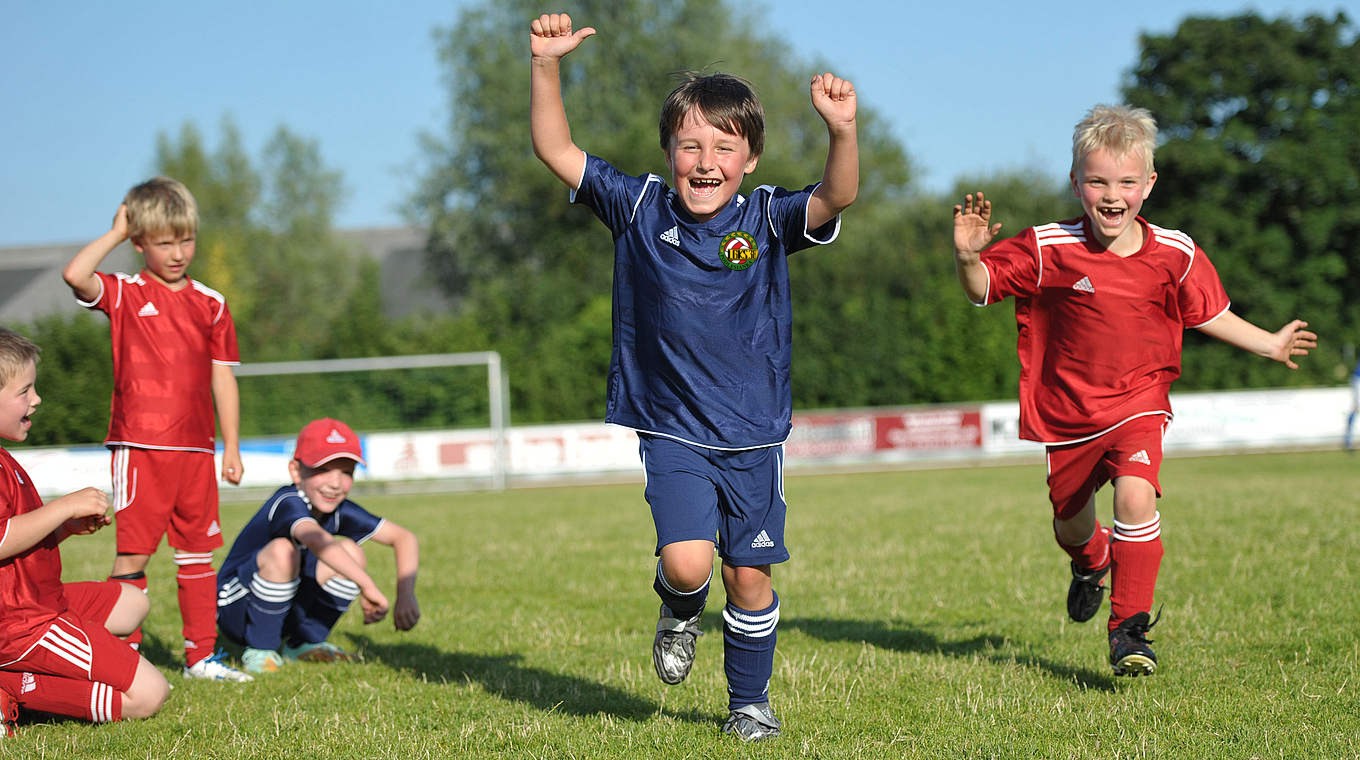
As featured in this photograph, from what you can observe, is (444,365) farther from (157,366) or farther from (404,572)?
(404,572)

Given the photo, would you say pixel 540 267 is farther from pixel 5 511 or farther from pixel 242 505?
pixel 5 511

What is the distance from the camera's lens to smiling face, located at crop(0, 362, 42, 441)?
180 inches

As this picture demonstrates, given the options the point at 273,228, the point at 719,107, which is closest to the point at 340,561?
the point at 719,107

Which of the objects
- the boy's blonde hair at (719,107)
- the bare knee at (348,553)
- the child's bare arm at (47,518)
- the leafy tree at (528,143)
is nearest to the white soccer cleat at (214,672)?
the bare knee at (348,553)

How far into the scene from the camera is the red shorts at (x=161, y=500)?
5699 mm

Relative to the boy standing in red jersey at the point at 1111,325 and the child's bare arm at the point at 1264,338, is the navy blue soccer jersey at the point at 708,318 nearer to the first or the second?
the boy standing in red jersey at the point at 1111,325

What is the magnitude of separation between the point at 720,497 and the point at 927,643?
223 centimetres

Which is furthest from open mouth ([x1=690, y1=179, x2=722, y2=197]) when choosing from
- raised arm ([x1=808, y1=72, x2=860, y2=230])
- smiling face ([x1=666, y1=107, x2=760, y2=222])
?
raised arm ([x1=808, y1=72, x2=860, y2=230])

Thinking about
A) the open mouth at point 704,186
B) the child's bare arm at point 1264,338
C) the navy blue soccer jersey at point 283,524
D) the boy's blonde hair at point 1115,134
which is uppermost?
the boy's blonde hair at point 1115,134

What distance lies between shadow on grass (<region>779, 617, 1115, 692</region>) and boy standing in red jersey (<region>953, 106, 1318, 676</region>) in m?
0.38

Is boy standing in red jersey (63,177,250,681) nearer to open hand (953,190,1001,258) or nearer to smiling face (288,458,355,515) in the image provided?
smiling face (288,458,355,515)

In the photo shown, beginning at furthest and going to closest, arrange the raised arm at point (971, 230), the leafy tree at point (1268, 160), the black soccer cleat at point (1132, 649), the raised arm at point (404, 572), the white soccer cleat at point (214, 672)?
1. the leafy tree at point (1268, 160)
2. the white soccer cleat at point (214, 672)
3. the raised arm at point (404, 572)
4. the raised arm at point (971, 230)
5. the black soccer cleat at point (1132, 649)

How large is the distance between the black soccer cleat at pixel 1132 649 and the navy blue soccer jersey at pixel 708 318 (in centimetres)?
161

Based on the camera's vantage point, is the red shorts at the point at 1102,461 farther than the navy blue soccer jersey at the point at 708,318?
Yes
